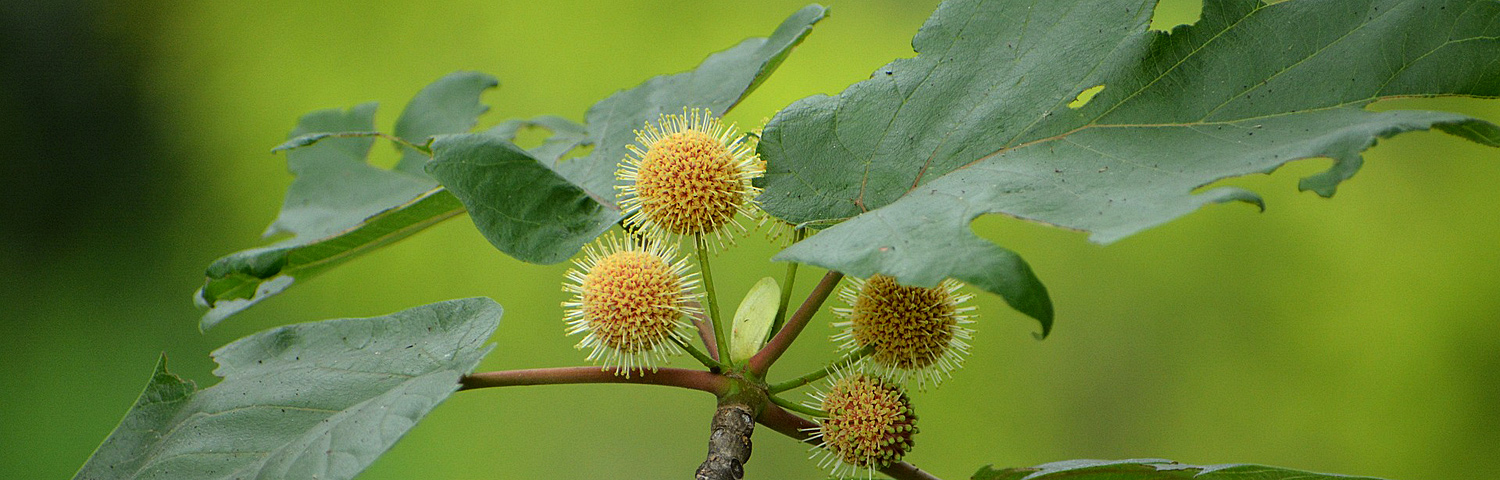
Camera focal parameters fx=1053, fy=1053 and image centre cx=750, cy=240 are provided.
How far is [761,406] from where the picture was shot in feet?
1.95

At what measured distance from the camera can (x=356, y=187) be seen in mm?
957

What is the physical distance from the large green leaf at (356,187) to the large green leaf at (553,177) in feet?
0.41

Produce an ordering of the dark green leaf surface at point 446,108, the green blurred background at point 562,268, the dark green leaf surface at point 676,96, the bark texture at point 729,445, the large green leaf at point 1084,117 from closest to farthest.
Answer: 1. the large green leaf at point 1084,117
2. the bark texture at point 729,445
3. the dark green leaf surface at point 676,96
4. the dark green leaf surface at point 446,108
5. the green blurred background at point 562,268

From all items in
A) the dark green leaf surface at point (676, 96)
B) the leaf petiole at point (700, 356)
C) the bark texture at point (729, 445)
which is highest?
the dark green leaf surface at point (676, 96)

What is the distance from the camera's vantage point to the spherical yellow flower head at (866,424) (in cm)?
58

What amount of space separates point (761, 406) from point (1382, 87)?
0.35 metres

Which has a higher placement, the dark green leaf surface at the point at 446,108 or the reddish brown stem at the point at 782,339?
the dark green leaf surface at the point at 446,108

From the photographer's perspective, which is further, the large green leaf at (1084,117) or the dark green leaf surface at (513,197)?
the dark green leaf surface at (513,197)

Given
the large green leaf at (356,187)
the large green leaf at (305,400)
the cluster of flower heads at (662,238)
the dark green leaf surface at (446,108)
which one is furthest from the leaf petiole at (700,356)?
the dark green leaf surface at (446,108)

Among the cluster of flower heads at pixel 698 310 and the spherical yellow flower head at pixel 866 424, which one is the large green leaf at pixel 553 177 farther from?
the spherical yellow flower head at pixel 866 424

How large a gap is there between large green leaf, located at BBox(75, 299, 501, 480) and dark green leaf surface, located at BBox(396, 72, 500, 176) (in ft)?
1.06

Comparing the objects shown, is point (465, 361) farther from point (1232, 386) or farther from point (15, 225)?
point (15, 225)

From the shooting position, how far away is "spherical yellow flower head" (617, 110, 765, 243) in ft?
1.91

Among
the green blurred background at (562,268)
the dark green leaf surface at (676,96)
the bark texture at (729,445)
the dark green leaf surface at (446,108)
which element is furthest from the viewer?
the green blurred background at (562,268)
